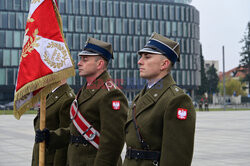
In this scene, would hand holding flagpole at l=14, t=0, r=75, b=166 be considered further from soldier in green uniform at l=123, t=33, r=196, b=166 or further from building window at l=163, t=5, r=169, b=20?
building window at l=163, t=5, r=169, b=20

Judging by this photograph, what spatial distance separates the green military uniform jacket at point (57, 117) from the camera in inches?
189

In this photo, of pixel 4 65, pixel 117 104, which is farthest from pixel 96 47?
pixel 4 65

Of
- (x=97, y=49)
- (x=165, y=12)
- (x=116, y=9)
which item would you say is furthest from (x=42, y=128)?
(x=165, y=12)

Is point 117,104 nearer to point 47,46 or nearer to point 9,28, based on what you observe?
point 47,46

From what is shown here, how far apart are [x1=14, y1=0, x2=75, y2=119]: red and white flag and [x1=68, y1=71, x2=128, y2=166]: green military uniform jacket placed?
0.37m

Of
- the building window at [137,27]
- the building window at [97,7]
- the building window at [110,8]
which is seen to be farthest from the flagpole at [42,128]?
the building window at [137,27]

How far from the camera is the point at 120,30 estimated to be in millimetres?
73062

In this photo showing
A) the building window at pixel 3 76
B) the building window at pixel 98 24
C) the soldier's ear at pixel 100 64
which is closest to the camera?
the soldier's ear at pixel 100 64

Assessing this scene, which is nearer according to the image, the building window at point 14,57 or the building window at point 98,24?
the building window at point 14,57

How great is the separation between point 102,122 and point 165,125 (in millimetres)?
1075

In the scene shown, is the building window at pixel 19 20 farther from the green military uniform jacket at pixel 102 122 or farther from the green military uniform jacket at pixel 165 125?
the green military uniform jacket at pixel 165 125

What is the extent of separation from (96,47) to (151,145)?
1615 millimetres

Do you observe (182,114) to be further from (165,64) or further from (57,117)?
(57,117)

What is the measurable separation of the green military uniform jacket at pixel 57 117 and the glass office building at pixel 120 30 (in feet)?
200
